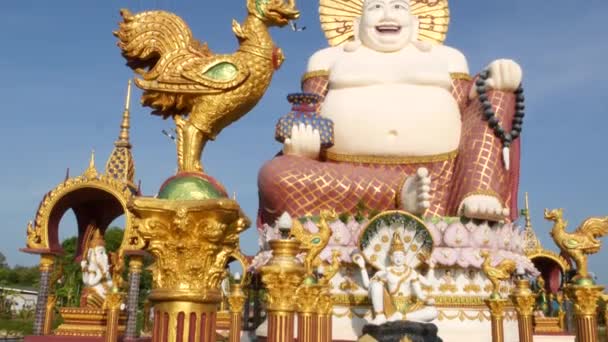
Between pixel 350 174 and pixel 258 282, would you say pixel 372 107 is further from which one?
pixel 258 282

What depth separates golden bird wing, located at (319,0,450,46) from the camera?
14500mm

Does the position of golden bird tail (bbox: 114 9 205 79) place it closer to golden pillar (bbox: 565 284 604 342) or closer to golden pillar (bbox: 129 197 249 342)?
golden pillar (bbox: 129 197 249 342)

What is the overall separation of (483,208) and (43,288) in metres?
7.68

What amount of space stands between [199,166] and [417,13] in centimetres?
1195

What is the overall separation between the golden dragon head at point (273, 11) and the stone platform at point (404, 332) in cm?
619

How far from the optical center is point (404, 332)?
356 inches

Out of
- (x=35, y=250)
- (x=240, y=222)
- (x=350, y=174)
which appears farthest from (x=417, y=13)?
(x=240, y=222)

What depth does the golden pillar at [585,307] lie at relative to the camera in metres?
6.51

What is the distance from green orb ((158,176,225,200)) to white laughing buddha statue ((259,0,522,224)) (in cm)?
796

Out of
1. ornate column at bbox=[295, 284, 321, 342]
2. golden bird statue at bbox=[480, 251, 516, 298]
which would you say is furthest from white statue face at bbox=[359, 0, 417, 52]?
ornate column at bbox=[295, 284, 321, 342]

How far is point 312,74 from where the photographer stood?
13734mm

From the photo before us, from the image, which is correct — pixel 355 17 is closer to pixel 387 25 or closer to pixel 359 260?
pixel 387 25

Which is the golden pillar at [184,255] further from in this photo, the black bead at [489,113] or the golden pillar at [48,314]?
the black bead at [489,113]

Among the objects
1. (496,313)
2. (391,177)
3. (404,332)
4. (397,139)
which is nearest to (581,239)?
(496,313)
